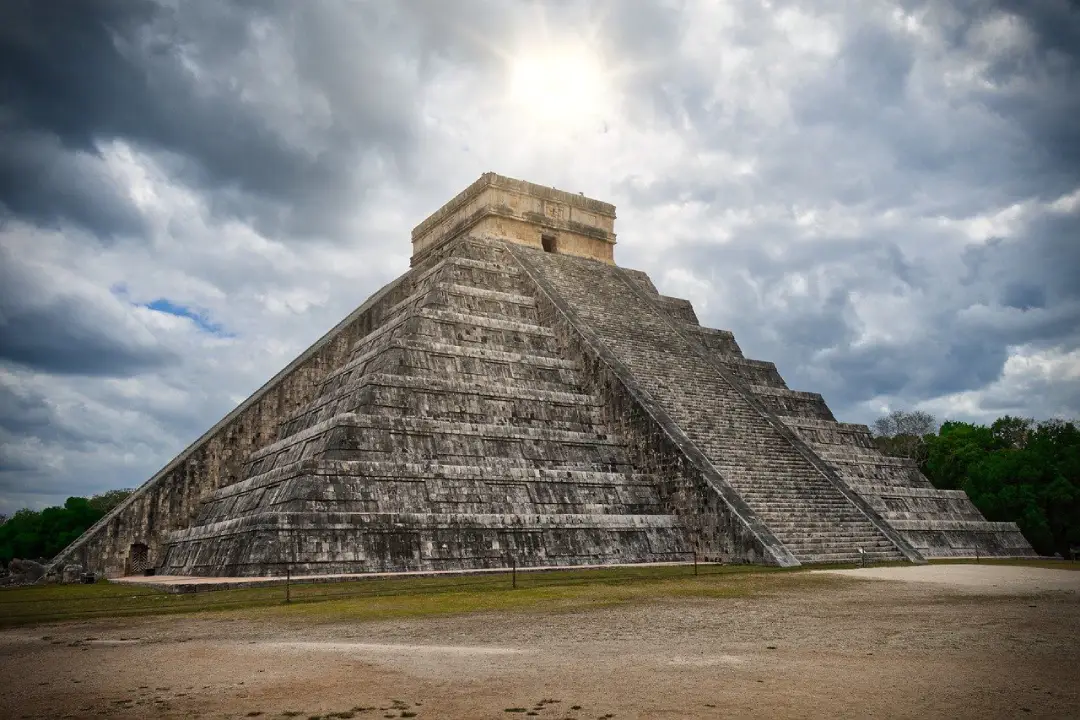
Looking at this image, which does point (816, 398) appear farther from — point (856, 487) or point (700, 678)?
point (700, 678)

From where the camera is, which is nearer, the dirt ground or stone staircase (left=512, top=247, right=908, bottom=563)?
the dirt ground

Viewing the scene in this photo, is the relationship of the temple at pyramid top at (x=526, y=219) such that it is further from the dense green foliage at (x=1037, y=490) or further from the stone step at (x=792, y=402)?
the dense green foliage at (x=1037, y=490)

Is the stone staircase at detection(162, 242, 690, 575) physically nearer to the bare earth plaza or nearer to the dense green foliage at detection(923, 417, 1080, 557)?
the bare earth plaza

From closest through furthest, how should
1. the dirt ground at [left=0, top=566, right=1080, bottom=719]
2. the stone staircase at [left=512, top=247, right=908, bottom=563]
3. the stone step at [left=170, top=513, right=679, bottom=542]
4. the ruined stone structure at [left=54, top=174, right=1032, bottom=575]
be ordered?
1. the dirt ground at [left=0, top=566, right=1080, bottom=719]
2. the stone step at [left=170, top=513, right=679, bottom=542]
3. the ruined stone structure at [left=54, top=174, right=1032, bottom=575]
4. the stone staircase at [left=512, top=247, right=908, bottom=563]

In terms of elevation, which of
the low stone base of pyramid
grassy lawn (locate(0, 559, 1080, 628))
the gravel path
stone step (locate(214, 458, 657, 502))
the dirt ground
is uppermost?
stone step (locate(214, 458, 657, 502))

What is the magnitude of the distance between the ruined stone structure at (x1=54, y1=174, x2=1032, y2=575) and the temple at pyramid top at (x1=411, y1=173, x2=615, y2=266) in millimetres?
1851

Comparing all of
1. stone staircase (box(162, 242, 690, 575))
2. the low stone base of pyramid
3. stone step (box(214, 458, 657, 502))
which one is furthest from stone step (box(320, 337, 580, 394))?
the low stone base of pyramid

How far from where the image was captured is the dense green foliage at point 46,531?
30.4m

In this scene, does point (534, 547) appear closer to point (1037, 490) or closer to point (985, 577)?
point (985, 577)

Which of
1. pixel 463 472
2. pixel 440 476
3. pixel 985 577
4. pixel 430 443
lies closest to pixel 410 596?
pixel 440 476

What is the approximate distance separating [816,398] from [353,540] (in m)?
15.7

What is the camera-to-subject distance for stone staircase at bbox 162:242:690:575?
14.8 meters

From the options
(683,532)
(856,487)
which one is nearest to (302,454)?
(683,532)

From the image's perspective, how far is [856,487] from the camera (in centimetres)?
2098
